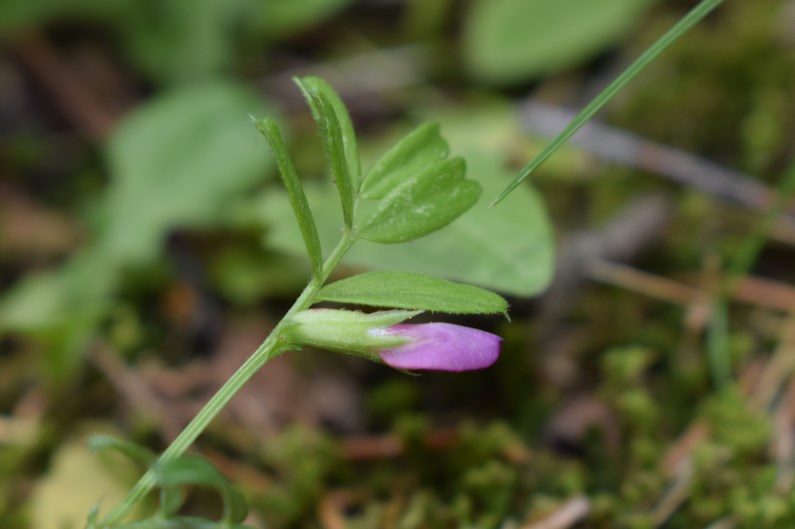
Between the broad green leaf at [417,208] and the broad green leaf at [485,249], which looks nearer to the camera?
the broad green leaf at [417,208]

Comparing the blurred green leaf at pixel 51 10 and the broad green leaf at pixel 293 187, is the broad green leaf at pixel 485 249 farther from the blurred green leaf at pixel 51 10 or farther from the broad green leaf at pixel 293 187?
the blurred green leaf at pixel 51 10

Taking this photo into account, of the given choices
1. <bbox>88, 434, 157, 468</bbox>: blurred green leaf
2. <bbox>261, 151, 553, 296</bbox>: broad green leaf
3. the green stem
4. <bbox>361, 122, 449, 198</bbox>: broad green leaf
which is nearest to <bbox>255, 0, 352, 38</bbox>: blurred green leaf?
<bbox>261, 151, 553, 296</bbox>: broad green leaf

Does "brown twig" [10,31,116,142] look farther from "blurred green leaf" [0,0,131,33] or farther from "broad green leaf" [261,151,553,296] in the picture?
"broad green leaf" [261,151,553,296]

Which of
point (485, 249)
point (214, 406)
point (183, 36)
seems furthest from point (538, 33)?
point (214, 406)

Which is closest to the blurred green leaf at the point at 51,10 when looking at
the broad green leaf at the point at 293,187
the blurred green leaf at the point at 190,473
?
the broad green leaf at the point at 293,187

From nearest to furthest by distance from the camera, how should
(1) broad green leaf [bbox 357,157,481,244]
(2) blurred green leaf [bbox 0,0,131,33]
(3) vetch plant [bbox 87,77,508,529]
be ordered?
(3) vetch plant [bbox 87,77,508,529] → (1) broad green leaf [bbox 357,157,481,244] → (2) blurred green leaf [bbox 0,0,131,33]

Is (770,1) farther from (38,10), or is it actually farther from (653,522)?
(38,10)

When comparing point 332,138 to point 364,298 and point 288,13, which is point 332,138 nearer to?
point 364,298
